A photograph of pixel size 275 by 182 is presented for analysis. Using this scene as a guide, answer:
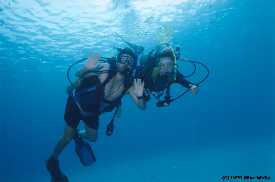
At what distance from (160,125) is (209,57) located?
2180 inches

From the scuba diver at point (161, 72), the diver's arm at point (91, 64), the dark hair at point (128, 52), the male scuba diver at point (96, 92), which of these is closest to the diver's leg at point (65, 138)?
the male scuba diver at point (96, 92)

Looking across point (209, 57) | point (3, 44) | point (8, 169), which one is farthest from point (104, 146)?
point (3, 44)

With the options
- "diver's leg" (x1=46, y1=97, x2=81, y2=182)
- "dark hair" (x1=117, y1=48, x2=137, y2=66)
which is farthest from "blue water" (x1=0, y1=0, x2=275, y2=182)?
"dark hair" (x1=117, y1=48, x2=137, y2=66)

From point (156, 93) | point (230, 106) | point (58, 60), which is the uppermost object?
point (58, 60)

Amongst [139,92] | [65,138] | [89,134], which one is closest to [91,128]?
[89,134]

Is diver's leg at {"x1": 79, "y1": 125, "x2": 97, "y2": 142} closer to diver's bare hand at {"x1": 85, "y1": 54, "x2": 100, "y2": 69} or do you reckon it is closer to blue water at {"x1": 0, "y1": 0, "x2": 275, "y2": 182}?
diver's bare hand at {"x1": 85, "y1": 54, "x2": 100, "y2": 69}

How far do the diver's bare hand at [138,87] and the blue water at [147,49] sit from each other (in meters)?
10.2

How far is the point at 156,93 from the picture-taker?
24.8ft

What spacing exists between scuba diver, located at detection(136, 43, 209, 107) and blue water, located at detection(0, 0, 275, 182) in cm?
1030

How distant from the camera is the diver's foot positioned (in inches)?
292

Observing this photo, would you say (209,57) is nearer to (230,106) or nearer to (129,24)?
(129,24)

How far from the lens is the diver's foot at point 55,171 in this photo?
7426 mm

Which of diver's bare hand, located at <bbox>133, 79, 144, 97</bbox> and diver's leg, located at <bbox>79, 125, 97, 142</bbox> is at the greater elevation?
diver's bare hand, located at <bbox>133, 79, 144, 97</bbox>

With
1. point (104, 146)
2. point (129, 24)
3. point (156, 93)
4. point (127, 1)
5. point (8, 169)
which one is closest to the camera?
point (156, 93)
